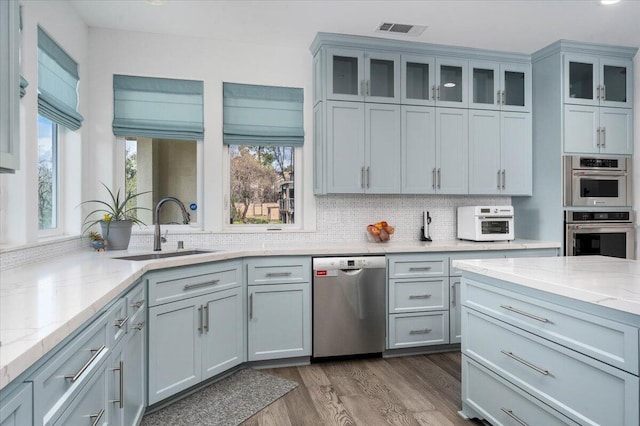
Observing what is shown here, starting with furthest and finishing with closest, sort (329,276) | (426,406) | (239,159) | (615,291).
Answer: (239,159), (329,276), (426,406), (615,291)

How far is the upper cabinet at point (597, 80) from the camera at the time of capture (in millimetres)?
3664

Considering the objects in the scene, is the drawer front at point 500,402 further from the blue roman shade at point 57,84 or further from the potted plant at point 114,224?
the blue roman shade at point 57,84

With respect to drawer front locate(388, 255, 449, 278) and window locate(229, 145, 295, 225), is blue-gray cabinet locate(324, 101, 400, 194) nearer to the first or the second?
window locate(229, 145, 295, 225)

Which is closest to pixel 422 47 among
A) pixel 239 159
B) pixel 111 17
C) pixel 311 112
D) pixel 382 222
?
pixel 311 112

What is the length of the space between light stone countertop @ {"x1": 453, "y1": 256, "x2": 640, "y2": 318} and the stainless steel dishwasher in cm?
103

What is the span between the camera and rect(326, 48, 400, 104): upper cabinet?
11.4 feet

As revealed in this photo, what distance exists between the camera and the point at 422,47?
11.9 ft

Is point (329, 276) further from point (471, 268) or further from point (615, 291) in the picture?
point (615, 291)

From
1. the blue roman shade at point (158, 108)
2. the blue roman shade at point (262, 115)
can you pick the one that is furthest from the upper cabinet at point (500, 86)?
the blue roman shade at point (158, 108)

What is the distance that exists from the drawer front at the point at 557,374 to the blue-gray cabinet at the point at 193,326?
1.57m

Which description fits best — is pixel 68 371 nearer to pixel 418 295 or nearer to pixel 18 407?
pixel 18 407

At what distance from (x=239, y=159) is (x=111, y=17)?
1.45 meters

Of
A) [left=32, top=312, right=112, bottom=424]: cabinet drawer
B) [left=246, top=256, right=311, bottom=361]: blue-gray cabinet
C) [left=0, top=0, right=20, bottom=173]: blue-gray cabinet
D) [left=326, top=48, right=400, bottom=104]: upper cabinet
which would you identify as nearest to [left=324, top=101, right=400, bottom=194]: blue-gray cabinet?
[left=326, top=48, right=400, bottom=104]: upper cabinet

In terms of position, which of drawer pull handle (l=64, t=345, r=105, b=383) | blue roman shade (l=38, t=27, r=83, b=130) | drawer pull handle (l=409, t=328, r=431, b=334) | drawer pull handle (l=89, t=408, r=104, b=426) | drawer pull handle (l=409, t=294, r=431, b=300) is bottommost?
drawer pull handle (l=409, t=328, r=431, b=334)
